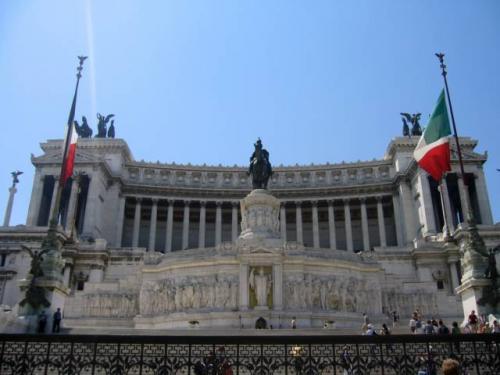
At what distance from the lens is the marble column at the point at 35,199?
64.9m

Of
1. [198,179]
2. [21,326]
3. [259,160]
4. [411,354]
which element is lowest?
[411,354]

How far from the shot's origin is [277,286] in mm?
35000

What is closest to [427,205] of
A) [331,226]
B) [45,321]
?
[331,226]

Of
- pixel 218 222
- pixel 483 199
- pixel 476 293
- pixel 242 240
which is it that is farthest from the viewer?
pixel 218 222

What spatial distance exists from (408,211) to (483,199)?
937cm

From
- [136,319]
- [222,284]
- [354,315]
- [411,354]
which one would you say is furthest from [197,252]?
[411,354]

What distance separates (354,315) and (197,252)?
40.2 ft

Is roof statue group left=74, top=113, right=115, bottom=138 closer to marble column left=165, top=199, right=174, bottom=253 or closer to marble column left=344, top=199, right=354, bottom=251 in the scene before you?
marble column left=165, top=199, right=174, bottom=253

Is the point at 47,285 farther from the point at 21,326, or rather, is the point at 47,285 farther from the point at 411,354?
the point at 411,354

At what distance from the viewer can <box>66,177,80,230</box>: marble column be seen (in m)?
61.0

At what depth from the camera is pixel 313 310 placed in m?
35.2

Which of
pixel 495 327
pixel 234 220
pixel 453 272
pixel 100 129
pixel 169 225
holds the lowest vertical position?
pixel 495 327

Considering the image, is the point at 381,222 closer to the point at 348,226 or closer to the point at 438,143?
the point at 348,226

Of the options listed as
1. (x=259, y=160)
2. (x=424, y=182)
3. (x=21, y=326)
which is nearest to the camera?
(x=21, y=326)
